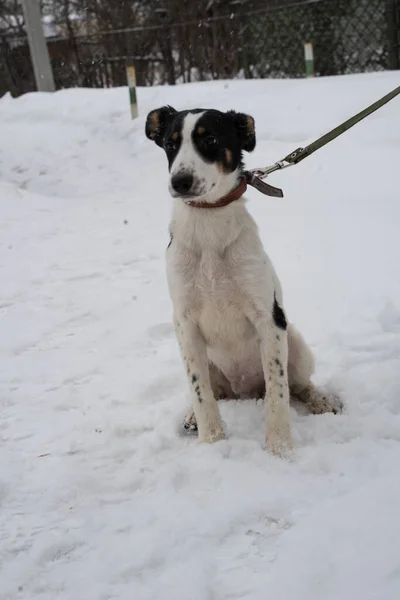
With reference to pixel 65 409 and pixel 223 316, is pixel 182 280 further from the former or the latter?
pixel 65 409

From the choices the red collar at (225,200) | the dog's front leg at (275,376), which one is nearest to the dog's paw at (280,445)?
the dog's front leg at (275,376)

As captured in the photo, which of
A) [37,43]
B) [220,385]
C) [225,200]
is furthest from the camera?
[37,43]

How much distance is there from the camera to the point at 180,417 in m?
3.30

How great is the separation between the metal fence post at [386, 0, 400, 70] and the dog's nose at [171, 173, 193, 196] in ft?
33.4

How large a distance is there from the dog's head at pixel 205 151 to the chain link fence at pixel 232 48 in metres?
9.67

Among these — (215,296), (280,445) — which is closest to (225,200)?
(215,296)

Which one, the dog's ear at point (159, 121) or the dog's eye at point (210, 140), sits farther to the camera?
the dog's ear at point (159, 121)

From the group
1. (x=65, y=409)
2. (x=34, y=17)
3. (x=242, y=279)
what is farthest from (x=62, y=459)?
(x=34, y=17)

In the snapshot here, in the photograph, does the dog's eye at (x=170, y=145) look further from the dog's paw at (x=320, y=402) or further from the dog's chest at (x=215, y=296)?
the dog's paw at (x=320, y=402)

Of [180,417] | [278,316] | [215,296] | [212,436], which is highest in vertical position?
[215,296]

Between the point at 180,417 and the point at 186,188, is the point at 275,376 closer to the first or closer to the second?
the point at 180,417

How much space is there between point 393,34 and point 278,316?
10.2 m

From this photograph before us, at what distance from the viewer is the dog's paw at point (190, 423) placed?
3191 mm

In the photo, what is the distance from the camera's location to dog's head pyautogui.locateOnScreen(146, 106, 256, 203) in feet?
8.82
